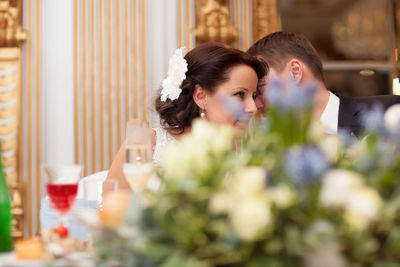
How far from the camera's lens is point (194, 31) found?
367 centimetres

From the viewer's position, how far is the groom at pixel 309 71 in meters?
2.57

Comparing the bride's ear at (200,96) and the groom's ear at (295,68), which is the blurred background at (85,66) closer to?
the bride's ear at (200,96)

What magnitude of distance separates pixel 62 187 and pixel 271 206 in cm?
58

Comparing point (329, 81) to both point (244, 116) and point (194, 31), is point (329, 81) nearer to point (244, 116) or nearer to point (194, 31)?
point (194, 31)

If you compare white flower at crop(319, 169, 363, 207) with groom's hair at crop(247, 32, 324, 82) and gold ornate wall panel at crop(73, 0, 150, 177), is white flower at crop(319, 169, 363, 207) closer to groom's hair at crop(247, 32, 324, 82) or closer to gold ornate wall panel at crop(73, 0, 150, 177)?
groom's hair at crop(247, 32, 324, 82)

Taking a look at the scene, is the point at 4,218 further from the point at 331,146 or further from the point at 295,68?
the point at 295,68

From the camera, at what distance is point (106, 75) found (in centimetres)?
366

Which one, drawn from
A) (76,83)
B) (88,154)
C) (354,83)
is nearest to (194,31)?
(76,83)

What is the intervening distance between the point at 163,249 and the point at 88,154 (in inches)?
120

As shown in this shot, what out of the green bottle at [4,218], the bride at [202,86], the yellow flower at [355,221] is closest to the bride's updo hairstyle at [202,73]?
the bride at [202,86]

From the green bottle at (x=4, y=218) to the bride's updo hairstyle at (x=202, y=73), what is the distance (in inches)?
55.7

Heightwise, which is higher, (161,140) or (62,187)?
(62,187)

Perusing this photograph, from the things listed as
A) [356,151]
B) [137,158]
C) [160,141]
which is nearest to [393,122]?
[356,151]

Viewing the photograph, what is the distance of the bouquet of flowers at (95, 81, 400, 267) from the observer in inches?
26.3
